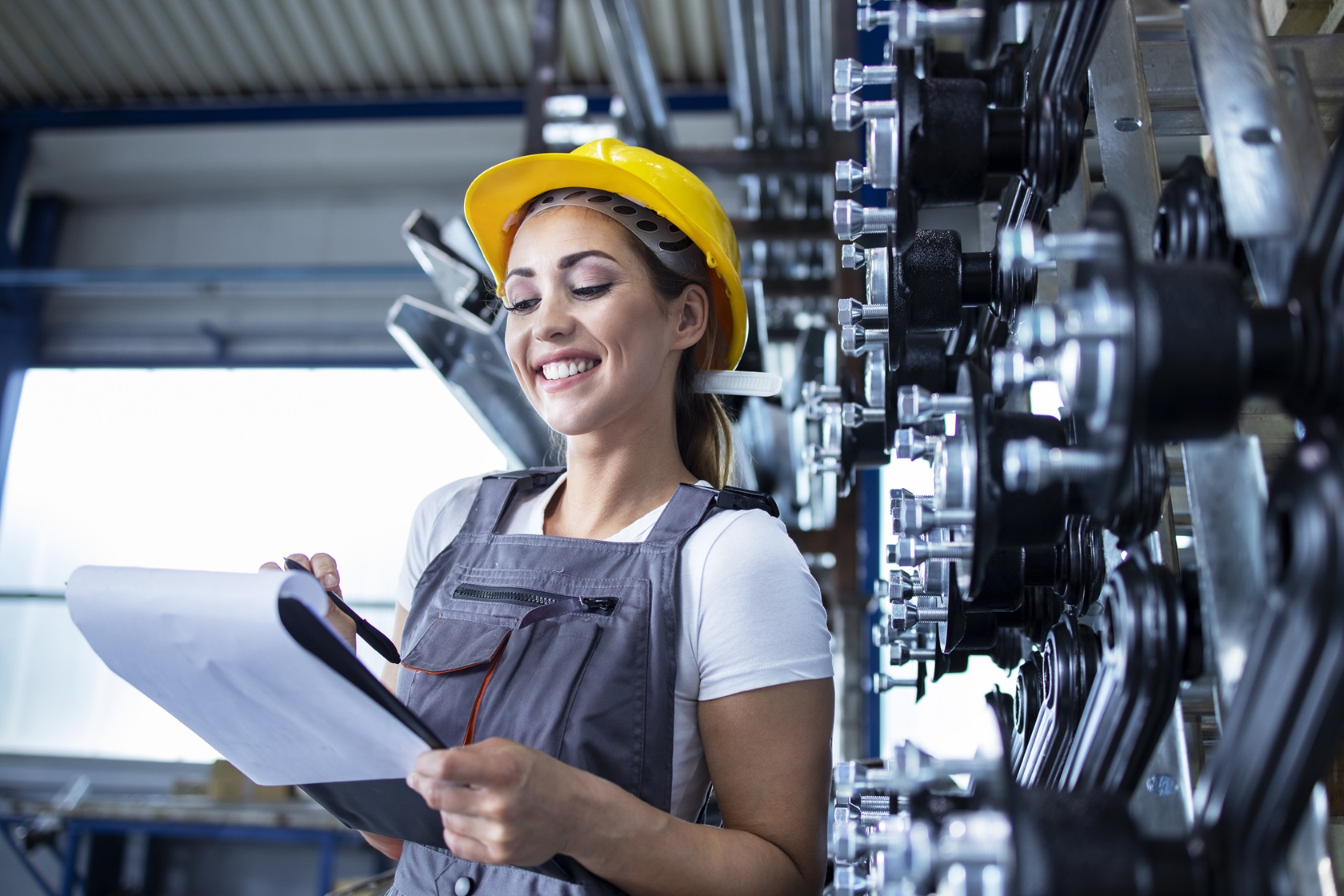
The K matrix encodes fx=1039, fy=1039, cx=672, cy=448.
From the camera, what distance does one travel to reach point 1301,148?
0.59 m

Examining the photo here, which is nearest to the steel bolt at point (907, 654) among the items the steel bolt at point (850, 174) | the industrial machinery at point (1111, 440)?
the industrial machinery at point (1111, 440)

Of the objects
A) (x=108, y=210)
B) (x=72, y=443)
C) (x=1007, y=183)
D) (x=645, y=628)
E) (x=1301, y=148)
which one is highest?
(x=108, y=210)

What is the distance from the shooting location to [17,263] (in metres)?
6.18

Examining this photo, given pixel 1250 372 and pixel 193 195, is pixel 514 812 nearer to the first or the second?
pixel 1250 372

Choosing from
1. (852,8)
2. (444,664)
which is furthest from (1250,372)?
(852,8)

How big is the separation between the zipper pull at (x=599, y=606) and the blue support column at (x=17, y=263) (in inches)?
253

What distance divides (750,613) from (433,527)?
463mm

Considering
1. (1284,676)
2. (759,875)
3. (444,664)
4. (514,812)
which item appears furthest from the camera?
(444,664)

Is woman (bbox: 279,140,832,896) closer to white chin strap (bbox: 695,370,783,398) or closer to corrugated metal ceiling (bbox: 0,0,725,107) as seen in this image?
white chin strap (bbox: 695,370,783,398)

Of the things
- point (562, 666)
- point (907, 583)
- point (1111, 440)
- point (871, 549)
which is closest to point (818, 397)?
point (907, 583)

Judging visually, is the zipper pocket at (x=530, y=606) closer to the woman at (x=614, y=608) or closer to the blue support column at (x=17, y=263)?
the woman at (x=614, y=608)

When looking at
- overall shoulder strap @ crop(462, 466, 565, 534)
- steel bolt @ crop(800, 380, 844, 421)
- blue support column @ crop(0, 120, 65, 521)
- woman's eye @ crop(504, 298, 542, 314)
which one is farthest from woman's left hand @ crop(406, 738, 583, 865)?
blue support column @ crop(0, 120, 65, 521)

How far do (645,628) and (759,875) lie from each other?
25cm

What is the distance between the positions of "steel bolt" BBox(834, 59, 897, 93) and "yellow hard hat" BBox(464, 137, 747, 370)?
44 centimetres
